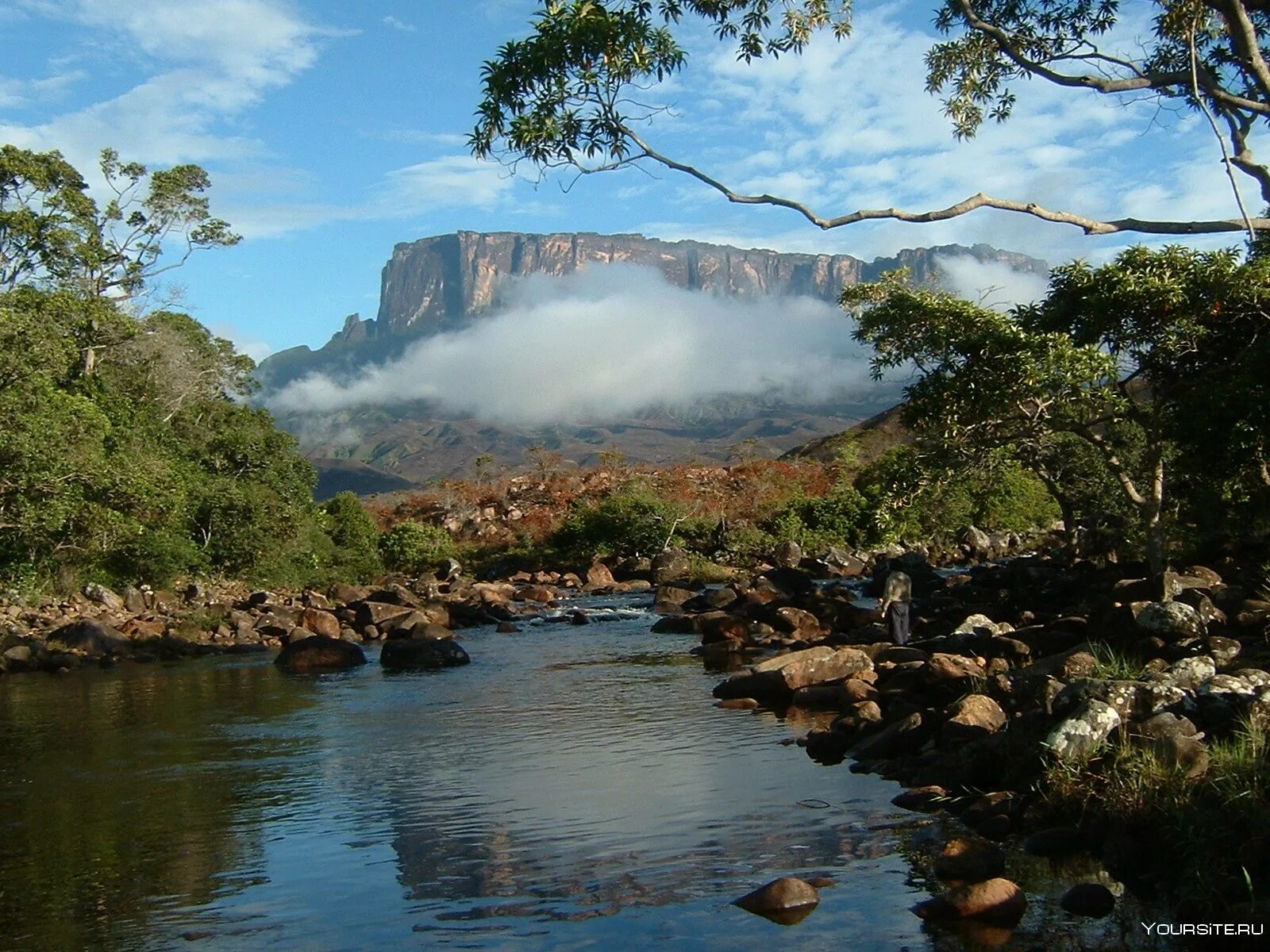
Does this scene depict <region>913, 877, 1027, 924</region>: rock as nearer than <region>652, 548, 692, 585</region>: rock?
Yes

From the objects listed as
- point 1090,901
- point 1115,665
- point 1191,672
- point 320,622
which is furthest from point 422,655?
point 1090,901

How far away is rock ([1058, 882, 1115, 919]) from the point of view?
7297 mm

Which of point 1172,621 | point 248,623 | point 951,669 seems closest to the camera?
point 1172,621

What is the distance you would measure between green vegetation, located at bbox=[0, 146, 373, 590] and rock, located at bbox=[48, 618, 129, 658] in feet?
7.13

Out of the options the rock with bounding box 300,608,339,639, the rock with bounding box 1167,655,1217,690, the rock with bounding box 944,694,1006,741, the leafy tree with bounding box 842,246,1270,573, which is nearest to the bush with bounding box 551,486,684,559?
the rock with bounding box 300,608,339,639

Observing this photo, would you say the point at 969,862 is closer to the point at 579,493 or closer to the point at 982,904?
the point at 982,904

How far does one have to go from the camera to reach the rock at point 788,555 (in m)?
38.5

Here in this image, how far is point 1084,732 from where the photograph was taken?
356 inches

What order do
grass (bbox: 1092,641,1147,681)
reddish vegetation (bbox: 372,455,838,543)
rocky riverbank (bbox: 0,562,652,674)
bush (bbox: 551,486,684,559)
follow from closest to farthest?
grass (bbox: 1092,641,1147,681), rocky riverbank (bbox: 0,562,652,674), bush (bbox: 551,486,684,559), reddish vegetation (bbox: 372,455,838,543)

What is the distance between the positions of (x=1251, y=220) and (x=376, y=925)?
945 cm

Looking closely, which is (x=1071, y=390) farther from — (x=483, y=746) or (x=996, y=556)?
(x=996, y=556)

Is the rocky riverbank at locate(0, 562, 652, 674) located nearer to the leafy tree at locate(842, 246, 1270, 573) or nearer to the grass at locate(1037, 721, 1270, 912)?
the leafy tree at locate(842, 246, 1270, 573)

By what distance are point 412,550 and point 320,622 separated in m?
16.3

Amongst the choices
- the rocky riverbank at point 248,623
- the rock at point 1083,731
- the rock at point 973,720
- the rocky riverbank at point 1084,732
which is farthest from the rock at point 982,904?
the rocky riverbank at point 248,623
